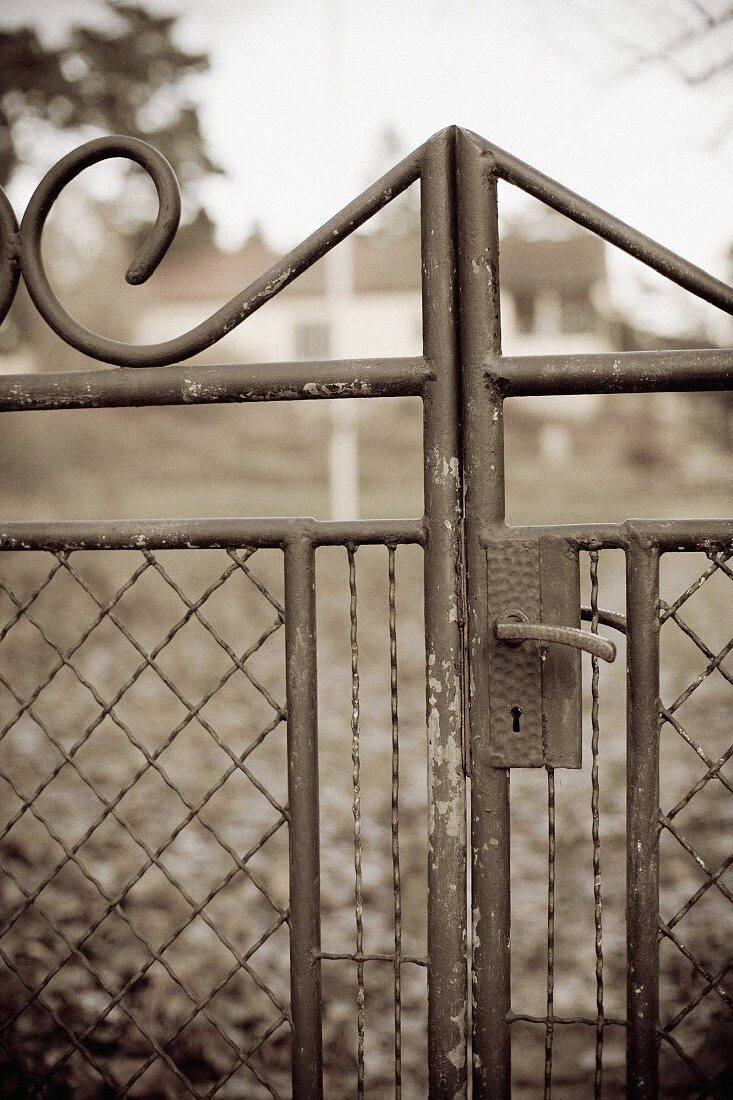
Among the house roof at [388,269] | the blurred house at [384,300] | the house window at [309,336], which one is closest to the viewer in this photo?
the blurred house at [384,300]

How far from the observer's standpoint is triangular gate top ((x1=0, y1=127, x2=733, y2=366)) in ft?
4.38

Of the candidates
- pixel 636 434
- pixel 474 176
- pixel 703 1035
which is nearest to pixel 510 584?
pixel 474 176

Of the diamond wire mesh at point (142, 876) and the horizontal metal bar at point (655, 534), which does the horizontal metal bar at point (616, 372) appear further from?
the diamond wire mesh at point (142, 876)

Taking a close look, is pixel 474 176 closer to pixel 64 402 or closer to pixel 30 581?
pixel 64 402

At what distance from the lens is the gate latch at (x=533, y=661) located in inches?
54.1

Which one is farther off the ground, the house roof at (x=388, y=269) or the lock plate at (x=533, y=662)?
the house roof at (x=388, y=269)

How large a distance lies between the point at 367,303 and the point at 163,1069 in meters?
27.1

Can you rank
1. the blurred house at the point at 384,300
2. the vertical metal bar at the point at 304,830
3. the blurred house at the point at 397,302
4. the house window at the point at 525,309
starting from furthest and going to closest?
the house window at the point at 525,309, the blurred house at the point at 384,300, the blurred house at the point at 397,302, the vertical metal bar at the point at 304,830

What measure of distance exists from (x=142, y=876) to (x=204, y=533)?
41.8 inches

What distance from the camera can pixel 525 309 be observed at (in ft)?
95.5

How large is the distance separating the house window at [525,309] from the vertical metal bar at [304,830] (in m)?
28.9

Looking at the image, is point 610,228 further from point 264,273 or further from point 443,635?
point 443,635

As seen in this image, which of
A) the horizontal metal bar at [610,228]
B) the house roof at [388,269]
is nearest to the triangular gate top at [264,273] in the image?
the horizontal metal bar at [610,228]

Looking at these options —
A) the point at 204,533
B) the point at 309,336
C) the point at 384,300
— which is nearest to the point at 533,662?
the point at 204,533
